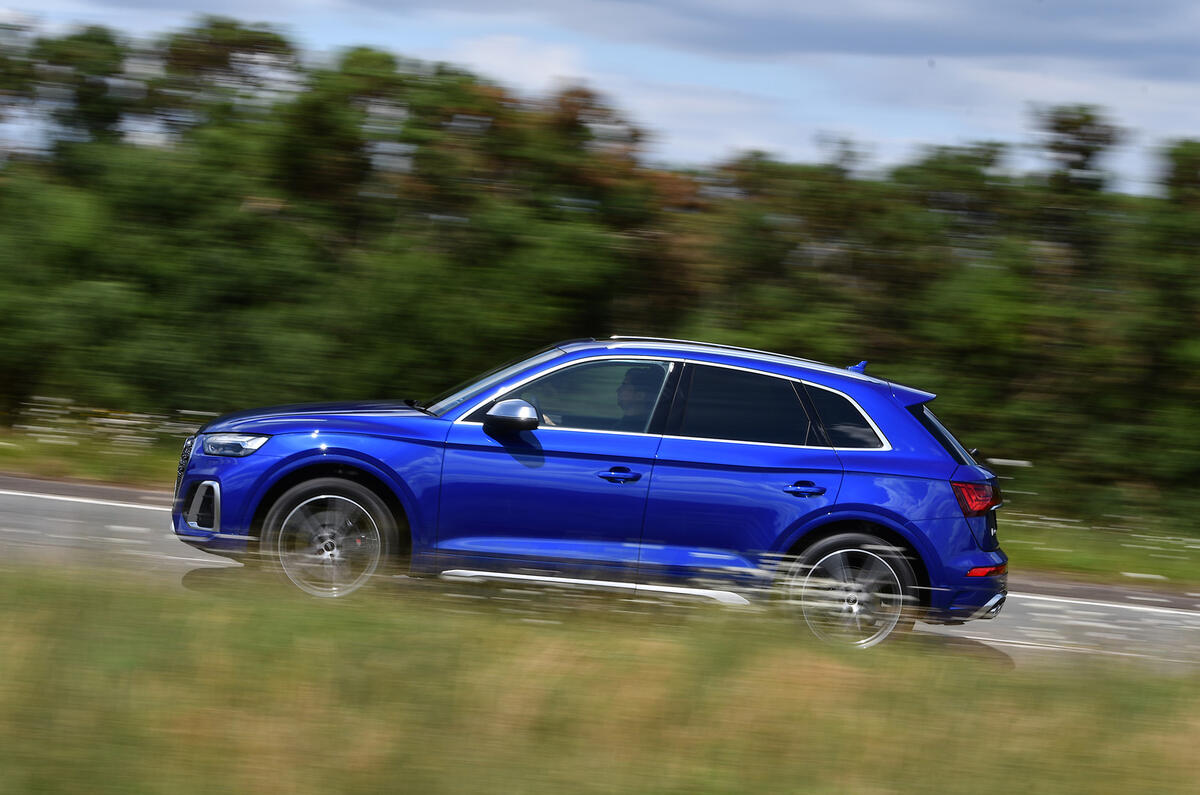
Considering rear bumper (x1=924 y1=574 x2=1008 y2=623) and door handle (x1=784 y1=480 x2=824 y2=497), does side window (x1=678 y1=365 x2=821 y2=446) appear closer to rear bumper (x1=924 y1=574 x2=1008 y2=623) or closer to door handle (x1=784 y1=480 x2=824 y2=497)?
door handle (x1=784 y1=480 x2=824 y2=497)

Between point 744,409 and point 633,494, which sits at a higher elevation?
point 744,409

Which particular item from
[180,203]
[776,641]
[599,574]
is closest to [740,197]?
[180,203]

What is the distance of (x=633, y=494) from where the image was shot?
261 inches

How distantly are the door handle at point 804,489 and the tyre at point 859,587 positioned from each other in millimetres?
268

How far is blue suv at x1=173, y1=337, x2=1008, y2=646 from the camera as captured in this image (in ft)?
21.7

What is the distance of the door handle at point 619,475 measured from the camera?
6660 mm

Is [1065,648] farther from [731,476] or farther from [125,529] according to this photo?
[125,529]

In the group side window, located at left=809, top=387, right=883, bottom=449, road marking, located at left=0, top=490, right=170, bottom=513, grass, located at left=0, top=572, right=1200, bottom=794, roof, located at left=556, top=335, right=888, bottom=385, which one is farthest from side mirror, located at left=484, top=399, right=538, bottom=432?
road marking, located at left=0, top=490, right=170, bottom=513

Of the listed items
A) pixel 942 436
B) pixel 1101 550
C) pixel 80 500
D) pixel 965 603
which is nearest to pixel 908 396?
pixel 942 436

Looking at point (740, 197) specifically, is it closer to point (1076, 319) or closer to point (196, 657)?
point (1076, 319)

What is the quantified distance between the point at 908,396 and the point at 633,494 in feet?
5.81

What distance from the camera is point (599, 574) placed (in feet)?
21.6

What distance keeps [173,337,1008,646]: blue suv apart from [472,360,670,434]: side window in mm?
11

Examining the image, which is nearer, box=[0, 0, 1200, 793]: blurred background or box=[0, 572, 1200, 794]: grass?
box=[0, 572, 1200, 794]: grass
